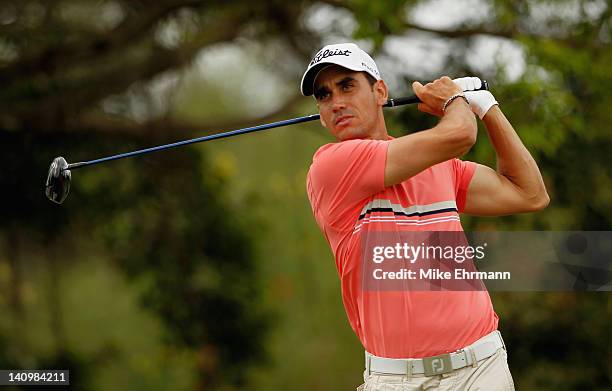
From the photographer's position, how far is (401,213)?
319cm

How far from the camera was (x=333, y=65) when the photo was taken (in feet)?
11.2

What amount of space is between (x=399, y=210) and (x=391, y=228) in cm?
6

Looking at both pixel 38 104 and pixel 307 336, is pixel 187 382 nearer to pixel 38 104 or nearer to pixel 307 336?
pixel 307 336

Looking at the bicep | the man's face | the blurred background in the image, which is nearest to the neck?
the man's face

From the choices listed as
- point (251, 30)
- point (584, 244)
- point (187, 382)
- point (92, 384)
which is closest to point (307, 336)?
point (187, 382)

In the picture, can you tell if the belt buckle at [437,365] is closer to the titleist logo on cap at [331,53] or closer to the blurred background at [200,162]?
the titleist logo on cap at [331,53]

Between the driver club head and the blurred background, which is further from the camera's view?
the blurred background

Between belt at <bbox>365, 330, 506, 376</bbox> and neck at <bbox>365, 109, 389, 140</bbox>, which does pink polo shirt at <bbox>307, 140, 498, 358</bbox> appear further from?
neck at <bbox>365, 109, 389, 140</bbox>

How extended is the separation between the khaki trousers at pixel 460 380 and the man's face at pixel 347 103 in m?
0.78

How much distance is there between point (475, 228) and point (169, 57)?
3.16 m

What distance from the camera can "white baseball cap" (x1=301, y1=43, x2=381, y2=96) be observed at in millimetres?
3396

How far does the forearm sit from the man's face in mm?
387

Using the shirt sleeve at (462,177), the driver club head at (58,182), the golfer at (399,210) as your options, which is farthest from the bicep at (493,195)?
the driver club head at (58,182)

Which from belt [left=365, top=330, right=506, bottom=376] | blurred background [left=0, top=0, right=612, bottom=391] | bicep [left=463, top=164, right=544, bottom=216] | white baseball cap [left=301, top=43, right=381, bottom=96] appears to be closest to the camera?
belt [left=365, top=330, right=506, bottom=376]
